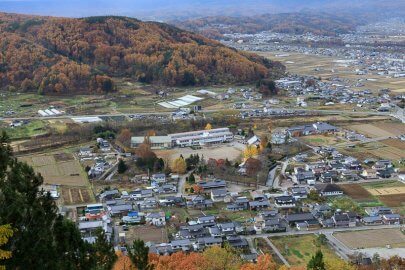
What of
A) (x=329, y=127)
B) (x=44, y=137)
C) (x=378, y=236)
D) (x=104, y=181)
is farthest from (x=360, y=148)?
(x=44, y=137)

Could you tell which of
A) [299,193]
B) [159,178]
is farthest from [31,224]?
[159,178]

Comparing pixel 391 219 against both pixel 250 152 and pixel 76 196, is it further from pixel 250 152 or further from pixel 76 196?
pixel 76 196

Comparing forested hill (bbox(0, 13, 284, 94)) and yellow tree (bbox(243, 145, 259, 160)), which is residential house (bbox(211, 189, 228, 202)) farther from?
forested hill (bbox(0, 13, 284, 94))

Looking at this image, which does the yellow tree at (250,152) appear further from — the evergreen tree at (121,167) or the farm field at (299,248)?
the farm field at (299,248)

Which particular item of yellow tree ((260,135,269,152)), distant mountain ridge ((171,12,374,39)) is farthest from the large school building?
distant mountain ridge ((171,12,374,39))

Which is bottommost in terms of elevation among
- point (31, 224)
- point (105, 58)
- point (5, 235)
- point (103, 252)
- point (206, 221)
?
point (206, 221)
